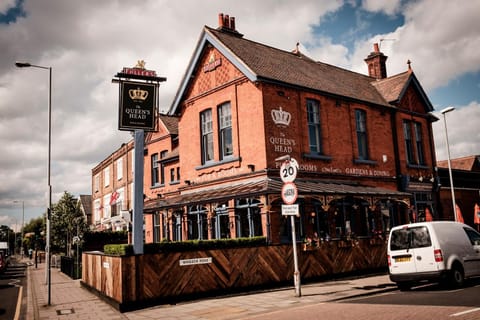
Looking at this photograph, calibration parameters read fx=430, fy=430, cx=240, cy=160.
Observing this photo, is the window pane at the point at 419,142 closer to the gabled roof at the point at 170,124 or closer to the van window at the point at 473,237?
the van window at the point at 473,237

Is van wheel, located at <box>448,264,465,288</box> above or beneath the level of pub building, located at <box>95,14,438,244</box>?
beneath

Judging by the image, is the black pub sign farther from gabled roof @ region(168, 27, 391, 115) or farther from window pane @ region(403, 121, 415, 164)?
window pane @ region(403, 121, 415, 164)

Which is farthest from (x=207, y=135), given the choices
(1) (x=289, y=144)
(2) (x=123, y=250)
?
(2) (x=123, y=250)

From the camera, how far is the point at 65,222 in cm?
3734

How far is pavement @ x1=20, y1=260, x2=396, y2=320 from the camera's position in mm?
10344

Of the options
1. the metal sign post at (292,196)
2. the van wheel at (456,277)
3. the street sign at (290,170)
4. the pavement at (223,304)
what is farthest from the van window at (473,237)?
the street sign at (290,170)

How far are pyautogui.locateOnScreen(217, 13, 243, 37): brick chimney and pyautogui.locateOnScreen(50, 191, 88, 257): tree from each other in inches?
886

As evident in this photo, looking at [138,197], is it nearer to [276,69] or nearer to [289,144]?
[289,144]

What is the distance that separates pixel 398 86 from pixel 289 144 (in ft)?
32.3

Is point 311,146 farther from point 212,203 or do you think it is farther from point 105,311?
A: point 105,311

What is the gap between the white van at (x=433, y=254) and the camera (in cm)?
1151

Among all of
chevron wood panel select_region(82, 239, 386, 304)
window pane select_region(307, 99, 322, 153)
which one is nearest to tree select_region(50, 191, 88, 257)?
chevron wood panel select_region(82, 239, 386, 304)

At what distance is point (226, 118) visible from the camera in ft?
65.5

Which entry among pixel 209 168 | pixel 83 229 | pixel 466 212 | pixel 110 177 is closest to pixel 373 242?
pixel 209 168
